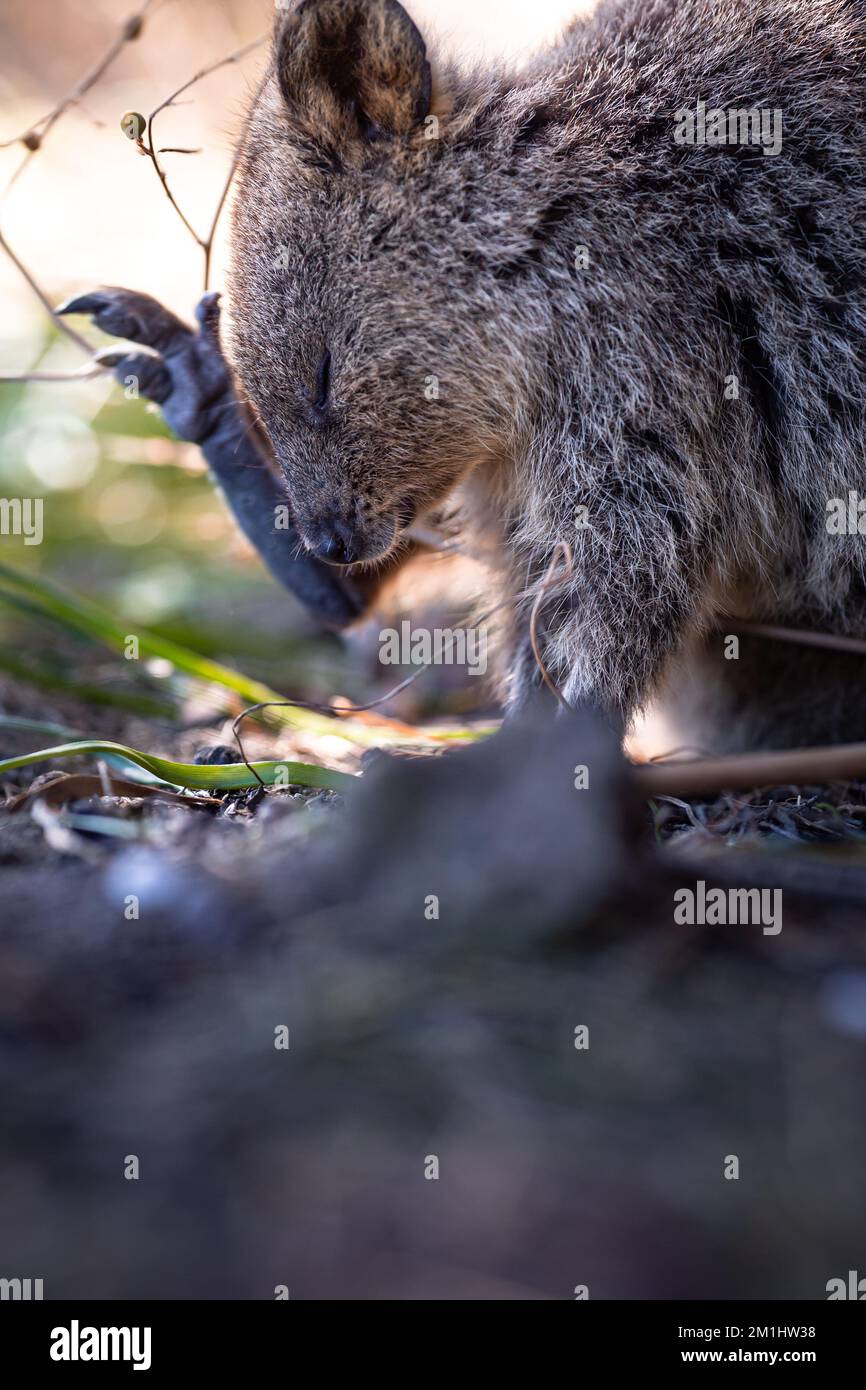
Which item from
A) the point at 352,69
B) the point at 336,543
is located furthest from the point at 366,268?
the point at 336,543

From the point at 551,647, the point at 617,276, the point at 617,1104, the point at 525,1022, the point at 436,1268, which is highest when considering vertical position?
the point at 617,276

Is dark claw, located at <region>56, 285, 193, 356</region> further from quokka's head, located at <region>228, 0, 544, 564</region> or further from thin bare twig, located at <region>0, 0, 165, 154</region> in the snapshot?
quokka's head, located at <region>228, 0, 544, 564</region>

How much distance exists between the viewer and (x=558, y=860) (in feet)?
8.07

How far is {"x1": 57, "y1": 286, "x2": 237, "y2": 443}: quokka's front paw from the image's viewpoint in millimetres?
4371

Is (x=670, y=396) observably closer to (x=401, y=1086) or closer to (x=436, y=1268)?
(x=401, y=1086)

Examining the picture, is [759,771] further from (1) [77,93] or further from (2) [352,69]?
(1) [77,93]

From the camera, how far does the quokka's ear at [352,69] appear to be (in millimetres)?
3320

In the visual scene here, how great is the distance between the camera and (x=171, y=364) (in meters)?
4.45

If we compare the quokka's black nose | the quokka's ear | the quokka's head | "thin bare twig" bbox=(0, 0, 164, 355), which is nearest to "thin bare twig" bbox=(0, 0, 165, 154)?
"thin bare twig" bbox=(0, 0, 164, 355)

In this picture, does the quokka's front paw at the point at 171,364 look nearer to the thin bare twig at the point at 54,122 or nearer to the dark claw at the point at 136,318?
the dark claw at the point at 136,318

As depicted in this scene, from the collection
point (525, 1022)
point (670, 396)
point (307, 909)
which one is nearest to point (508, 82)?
point (670, 396)

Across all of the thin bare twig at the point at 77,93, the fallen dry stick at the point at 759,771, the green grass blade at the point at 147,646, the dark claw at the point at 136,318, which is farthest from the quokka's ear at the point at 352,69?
the fallen dry stick at the point at 759,771

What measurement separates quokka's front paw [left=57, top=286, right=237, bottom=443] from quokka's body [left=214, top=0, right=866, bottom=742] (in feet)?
2.59

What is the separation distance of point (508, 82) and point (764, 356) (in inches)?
46.1
